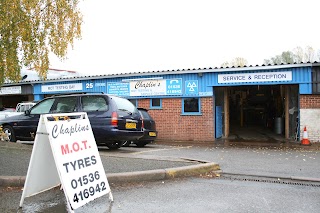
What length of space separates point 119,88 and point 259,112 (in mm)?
10616

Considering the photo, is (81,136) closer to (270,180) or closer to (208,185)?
(208,185)

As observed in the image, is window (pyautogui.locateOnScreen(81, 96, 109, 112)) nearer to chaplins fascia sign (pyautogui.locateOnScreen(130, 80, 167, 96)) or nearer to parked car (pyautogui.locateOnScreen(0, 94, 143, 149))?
parked car (pyautogui.locateOnScreen(0, 94, 143, 149))

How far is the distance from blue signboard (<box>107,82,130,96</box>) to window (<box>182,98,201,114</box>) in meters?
3.23

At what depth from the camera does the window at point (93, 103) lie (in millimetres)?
9584

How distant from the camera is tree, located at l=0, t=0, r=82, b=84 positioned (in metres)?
8.12

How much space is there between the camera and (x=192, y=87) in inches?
643

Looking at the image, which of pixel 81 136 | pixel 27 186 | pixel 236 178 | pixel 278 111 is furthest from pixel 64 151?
pixel 278 111

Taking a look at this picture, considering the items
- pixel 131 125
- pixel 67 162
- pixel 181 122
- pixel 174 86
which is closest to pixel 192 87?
pixel 174 86

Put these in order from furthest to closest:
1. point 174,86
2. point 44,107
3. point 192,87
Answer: point 174,86 → point 192,87 → point 44,107

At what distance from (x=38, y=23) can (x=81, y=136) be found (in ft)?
17.3

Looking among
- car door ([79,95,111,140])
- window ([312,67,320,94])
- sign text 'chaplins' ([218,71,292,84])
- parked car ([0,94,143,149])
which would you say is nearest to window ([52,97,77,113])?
parked car ([0,94,143,149])

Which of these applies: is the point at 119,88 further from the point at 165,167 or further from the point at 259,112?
the point at 165,167

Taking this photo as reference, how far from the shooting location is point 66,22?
9.45 metres

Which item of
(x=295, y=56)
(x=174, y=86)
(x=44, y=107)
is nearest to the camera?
(x=44, y=107)
